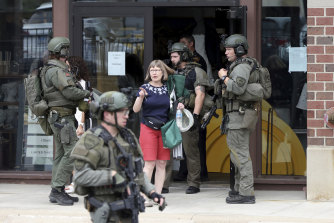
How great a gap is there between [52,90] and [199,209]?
7.45 ft

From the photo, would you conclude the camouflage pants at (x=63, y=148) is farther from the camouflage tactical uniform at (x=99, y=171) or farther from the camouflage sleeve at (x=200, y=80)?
the camouflage tactical uniform at (x=99, y=171)

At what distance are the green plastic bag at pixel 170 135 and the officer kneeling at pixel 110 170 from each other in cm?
377

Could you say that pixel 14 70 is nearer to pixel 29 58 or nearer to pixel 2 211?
pixel 29 58

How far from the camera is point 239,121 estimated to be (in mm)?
10602

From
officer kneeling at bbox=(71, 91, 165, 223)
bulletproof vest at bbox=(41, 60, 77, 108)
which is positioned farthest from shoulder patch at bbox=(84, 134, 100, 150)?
bulletproof vest at bbox=(41, 60, 77, 108)

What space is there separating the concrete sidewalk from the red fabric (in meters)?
0.61

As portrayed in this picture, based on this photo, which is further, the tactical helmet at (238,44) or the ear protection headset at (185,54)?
the ear protection headset at (185,54)

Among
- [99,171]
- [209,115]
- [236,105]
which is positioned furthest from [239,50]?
[99,171]

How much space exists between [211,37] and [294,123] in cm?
222

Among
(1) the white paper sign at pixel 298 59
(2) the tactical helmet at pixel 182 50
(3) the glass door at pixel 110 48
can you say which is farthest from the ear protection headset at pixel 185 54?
(1) the white paper sign at pixel 298 59

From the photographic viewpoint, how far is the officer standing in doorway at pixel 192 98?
1124 centimetres

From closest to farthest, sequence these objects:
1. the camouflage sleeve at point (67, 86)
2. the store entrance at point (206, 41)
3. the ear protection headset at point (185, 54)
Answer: the camouflage sleeve at point (67, 86)
the ear protection headset at point (185, 54)
the store entrance at point (206, 41)

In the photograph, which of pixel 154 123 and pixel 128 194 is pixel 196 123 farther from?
pixel 128 194

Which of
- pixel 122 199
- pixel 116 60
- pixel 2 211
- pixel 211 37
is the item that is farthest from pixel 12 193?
pixel 122 199
